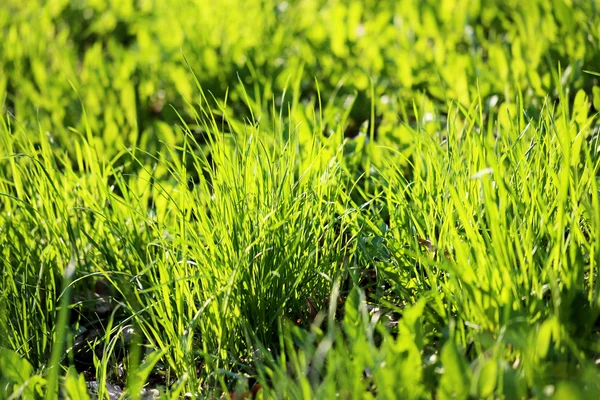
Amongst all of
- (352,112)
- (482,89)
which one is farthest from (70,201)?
(482,89)

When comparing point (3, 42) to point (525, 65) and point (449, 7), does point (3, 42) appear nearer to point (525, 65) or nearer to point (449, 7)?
point (449, 7)

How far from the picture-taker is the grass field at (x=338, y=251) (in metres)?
1.19

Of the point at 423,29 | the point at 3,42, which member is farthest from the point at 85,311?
the point at 3,42

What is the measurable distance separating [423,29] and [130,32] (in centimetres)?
188

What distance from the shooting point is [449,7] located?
3061mm

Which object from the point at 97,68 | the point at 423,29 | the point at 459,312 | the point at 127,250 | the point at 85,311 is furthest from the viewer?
the point at 97,68

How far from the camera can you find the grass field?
1186 mm

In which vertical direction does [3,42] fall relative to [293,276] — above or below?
above

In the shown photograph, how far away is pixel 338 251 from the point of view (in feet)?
5.02

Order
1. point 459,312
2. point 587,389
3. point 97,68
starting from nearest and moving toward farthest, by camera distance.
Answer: point 587,389 < point 459,312 < point 97,68

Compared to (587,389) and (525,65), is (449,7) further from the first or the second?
(587,389)

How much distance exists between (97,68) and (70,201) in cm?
144

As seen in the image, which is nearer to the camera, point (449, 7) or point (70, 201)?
point (70, 201)

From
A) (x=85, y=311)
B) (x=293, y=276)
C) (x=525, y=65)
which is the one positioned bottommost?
(x=85, y=311)
